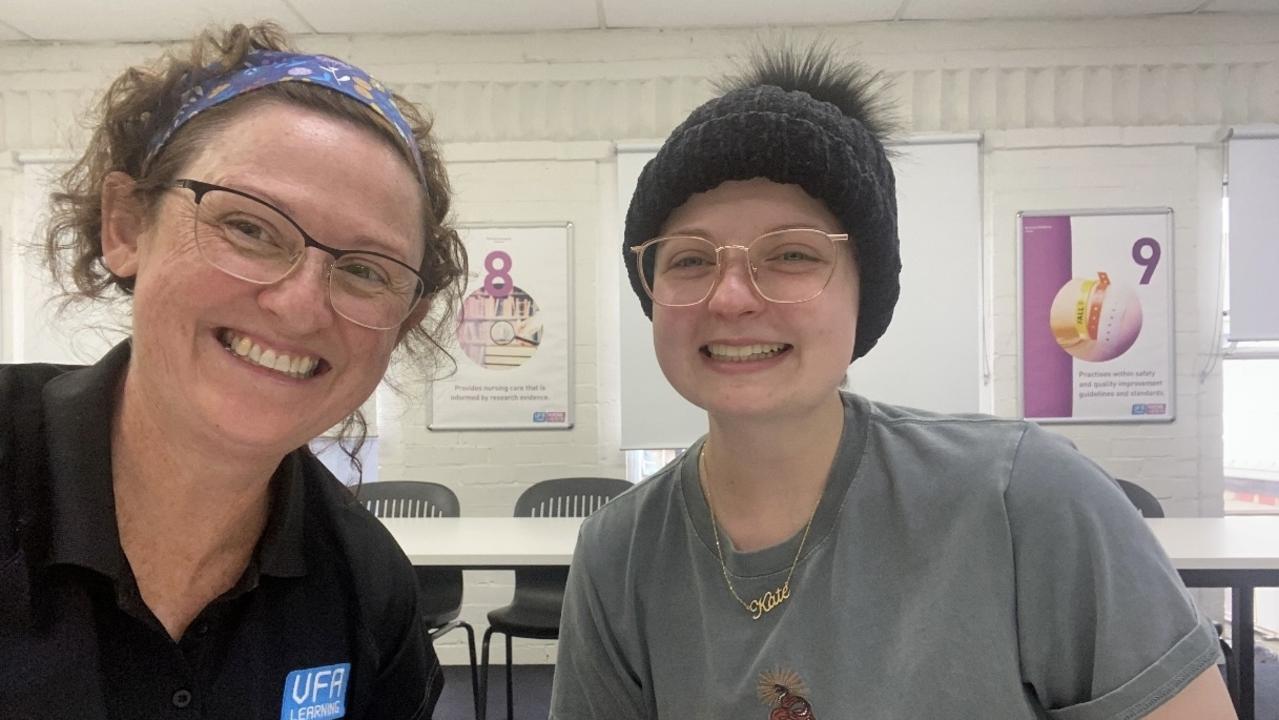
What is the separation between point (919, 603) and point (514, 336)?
318 cm

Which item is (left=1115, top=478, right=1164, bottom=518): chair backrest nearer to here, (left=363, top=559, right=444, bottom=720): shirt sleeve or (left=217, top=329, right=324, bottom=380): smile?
(left=363, top=559, right=444, bottom=720): shirt sleeve

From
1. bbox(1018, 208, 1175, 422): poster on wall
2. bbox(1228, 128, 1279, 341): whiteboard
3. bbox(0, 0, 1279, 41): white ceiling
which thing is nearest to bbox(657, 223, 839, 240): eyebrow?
bbox(0, 0, 1279, 41): white ceiling

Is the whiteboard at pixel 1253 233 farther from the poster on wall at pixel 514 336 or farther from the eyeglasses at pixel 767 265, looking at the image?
the eyeglasses at pixel 767 265

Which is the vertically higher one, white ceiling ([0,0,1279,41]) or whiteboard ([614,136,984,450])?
white ceiling ([0,0,1279,41])

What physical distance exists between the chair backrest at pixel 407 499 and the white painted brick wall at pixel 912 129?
583 mm

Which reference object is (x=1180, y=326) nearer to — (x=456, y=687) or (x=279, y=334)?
(x=456, y=687)

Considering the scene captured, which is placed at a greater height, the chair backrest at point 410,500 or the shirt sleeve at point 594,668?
the shirt sleeve at point 594,668

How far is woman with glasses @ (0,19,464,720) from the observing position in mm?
847

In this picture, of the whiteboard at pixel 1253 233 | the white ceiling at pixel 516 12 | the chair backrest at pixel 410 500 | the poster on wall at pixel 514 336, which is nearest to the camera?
the chair backrest at pixel 410 500

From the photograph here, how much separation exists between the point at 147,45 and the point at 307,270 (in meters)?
4.23

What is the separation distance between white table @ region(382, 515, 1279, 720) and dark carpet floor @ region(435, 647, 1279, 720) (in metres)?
0.93

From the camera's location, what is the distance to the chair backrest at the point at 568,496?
3287 millimetres

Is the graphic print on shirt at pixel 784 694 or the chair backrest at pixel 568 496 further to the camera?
the chair backrest at pixel 568 496

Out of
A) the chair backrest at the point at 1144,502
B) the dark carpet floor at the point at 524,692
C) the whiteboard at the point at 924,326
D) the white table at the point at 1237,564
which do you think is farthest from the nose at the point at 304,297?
the chair backrest at the point at 1144,502
